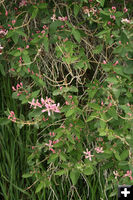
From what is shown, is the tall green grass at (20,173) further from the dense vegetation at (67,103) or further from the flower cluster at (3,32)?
the flower cluster at (3,32)

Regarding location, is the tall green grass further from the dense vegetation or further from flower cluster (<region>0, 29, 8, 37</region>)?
flower cluster (<region>0, 29, 8, 37</region>)

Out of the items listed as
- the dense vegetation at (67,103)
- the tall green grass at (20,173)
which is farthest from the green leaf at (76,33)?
the tall green grass at (20,173)

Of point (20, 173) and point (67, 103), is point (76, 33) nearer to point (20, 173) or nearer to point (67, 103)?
point (67, 103)

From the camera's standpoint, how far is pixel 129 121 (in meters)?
1.73

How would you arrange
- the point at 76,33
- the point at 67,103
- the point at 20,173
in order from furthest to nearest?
the point at 20,173
the point at 76,33
the point at 67,103

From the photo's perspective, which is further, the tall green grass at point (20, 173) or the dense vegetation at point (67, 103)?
the tall green grass at point (20, 173)

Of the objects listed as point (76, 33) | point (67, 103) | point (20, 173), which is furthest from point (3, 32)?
point (20, 173)

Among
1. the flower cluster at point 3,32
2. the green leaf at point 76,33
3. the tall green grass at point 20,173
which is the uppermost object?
the flower cluster at point 3,32

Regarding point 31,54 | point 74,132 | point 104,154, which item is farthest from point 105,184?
point 31,54

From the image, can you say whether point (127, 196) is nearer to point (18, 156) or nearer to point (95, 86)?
point (95, 86)

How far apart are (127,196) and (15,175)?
104cm

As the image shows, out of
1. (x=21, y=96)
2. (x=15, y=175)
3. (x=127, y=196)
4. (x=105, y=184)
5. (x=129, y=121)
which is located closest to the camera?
(x=127, y=196)

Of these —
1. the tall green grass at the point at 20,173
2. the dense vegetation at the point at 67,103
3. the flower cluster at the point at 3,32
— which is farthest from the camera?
the tall green grass at the point at 20,173

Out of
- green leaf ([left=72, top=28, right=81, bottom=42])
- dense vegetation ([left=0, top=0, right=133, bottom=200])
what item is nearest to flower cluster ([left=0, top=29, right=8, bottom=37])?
dense vegetation ([left=0, top=0, right=133, bottom=200])
